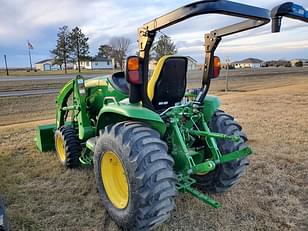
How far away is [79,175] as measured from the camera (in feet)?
13.4

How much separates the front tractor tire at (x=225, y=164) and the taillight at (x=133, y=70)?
1.18m

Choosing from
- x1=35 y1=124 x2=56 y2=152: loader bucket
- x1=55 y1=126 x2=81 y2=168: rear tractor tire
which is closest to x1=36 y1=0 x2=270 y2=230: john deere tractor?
x1=55 y1=126 x2=81 y2=168: rear tractor tire

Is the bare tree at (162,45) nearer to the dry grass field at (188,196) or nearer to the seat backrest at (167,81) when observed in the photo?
the seat backrest at (167,81)

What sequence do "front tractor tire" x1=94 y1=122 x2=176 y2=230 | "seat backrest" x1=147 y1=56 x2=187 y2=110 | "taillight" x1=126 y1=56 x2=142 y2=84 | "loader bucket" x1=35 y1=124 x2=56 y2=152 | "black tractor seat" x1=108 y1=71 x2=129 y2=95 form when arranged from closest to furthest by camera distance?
"front tractor tire" x1=94 y1=122 x2=176 y2=230
"taillight" x1=126 y1=56 x2=142 y2=84
"seat backrest" x1=147 y1=56 x2=187 y2=110
"black tractor seat" x1=108 y1=71 x2=129 y2=95
"loader bucket" x1=35 y1=124 x2=56 y2=152

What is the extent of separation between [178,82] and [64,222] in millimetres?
1848

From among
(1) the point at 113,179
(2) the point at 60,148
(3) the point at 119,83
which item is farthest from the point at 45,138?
(1) the point at 113,179

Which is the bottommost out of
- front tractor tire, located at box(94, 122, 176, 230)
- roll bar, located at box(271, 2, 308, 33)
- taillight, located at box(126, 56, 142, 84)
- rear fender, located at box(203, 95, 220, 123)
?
front tractor tire, located at box(94, 122, 176, 230)

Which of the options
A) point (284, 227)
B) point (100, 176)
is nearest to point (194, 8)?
point (100, 176)

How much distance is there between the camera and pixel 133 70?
2.62 m

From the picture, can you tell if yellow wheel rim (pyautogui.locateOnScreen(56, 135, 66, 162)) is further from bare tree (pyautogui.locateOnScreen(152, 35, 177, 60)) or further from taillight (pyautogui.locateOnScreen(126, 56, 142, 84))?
taillight (pyautogui.locateOnScreen(126, 56, 142, 84))

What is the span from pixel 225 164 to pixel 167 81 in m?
1.14

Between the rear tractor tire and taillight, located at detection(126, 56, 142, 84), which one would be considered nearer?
taillight, located at detection(126, 56, 142, 84)

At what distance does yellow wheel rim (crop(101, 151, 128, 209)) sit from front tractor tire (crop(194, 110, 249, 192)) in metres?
1.03

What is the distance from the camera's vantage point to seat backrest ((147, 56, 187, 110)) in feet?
9.53
